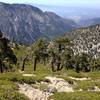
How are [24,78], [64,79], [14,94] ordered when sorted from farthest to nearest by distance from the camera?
[64,79] < [24,78] < [14,94]

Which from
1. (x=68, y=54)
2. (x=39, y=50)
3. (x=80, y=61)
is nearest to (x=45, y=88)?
(x=39, y=50)

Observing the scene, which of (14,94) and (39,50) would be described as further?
(39,50)

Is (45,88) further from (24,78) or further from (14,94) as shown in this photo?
(14,94)

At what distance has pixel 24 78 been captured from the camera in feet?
134

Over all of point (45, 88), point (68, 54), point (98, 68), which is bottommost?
point (98, 68)

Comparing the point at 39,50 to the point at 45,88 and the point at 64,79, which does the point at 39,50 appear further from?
the point at 45,88

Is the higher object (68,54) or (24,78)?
(24,78)

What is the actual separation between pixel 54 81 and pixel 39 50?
6253cm

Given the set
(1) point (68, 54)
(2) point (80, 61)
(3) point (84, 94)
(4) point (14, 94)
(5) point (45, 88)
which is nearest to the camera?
(4) point (14, 94)

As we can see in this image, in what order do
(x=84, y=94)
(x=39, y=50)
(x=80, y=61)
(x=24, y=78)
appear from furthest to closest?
(x=80, y=61) → (x=39, y=50) → (x=24, y=78) → (x=84, y=94)

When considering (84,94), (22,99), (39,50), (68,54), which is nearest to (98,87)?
(84,94)

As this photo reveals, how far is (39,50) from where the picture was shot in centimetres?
10531

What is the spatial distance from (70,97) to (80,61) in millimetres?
131769

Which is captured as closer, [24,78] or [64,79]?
[24,78]
